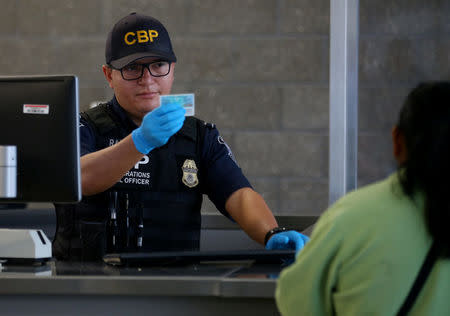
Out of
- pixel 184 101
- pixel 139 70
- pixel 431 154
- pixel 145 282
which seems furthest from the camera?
pixel 139 70

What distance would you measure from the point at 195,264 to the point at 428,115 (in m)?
0.77

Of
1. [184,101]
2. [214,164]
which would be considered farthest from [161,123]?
[214,164]

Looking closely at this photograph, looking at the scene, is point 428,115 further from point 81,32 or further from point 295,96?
point 81,32

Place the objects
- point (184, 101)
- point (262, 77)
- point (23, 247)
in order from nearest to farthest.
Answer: point (23, 247) → point (184, 101) → point (262, 77)

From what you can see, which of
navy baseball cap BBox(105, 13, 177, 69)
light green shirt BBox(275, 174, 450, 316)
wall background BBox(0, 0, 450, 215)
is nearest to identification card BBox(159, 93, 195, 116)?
navy baseball cap BBox(105, 13, 177, 69)

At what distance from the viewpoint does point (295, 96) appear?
10.1ft

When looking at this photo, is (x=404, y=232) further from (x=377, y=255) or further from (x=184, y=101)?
(x=184, y=101)

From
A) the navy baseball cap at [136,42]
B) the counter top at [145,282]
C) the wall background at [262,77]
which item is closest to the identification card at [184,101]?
the navy baseball cap at [136,42]

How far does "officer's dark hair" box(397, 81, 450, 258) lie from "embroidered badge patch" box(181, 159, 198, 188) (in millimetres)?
1285

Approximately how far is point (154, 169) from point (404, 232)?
133 centimetres

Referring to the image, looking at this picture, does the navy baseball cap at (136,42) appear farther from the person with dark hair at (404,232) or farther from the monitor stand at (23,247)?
the person with dark hair at (404,232)

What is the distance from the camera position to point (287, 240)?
167 cm

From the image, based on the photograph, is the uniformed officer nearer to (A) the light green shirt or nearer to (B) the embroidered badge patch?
(B) the embroidered badge patch

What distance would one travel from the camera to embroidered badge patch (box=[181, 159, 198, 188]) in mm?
2156
